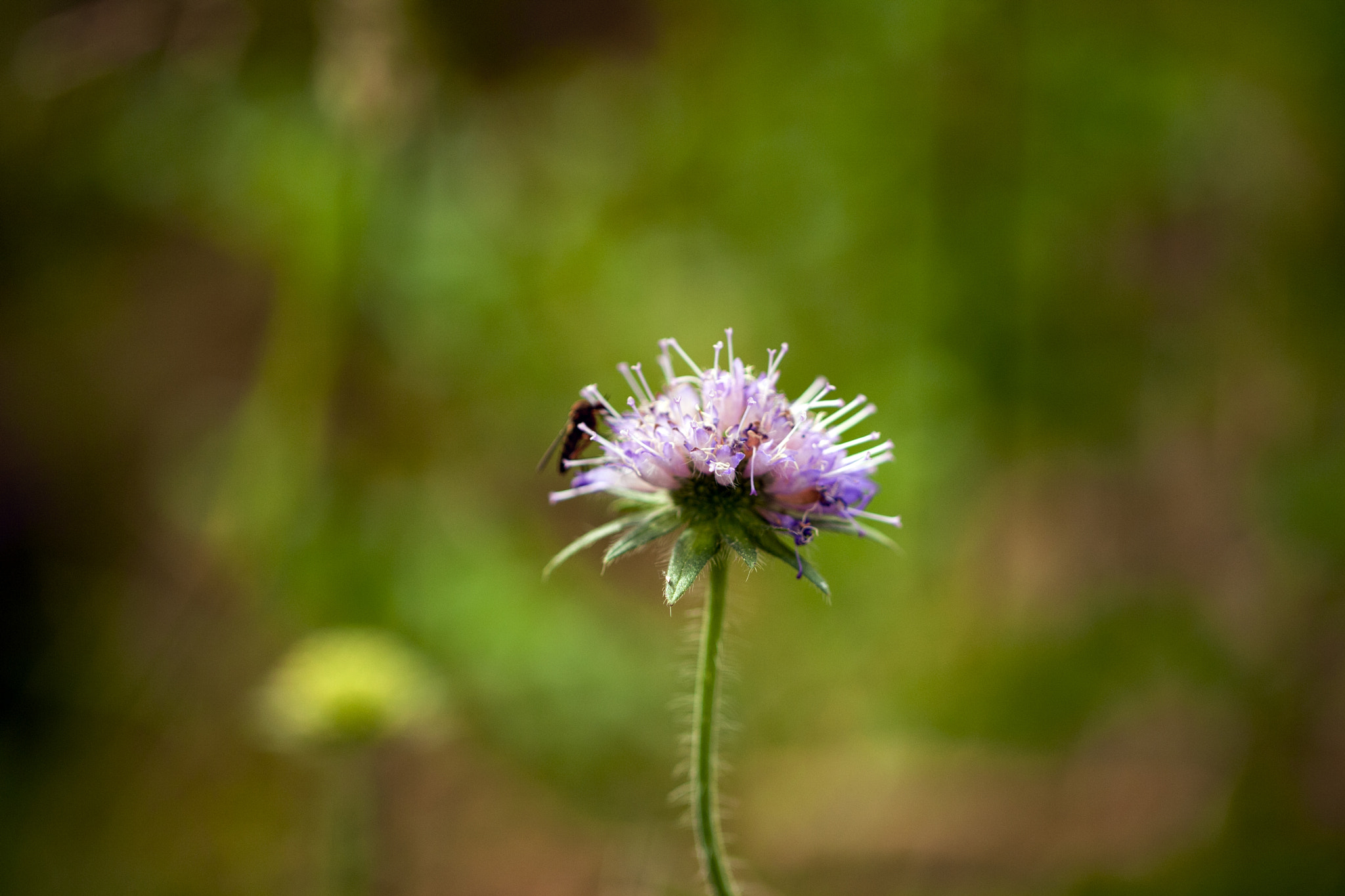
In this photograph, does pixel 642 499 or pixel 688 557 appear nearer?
pixel 688 557

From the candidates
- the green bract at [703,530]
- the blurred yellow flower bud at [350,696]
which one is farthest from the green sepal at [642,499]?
the blurred yellow flower bud at [350,696]

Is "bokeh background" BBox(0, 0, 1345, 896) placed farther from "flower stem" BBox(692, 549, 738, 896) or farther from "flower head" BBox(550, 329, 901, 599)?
"flower head" BBox(550, 329, 901, 599)

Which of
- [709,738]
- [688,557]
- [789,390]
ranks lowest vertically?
[709,738]

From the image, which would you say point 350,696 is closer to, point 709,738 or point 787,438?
point 709,738

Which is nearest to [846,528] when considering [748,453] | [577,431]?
[748,453]

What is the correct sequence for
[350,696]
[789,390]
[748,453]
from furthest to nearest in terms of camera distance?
[789,390] < [350,696] < [748,453]

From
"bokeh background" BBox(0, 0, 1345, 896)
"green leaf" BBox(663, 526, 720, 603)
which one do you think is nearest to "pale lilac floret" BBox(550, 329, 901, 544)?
"green leaf" BBox(663, 526, 720, 603)

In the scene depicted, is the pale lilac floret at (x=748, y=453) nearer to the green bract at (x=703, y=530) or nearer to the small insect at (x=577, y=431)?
the green bract at (x=703, y=530)
